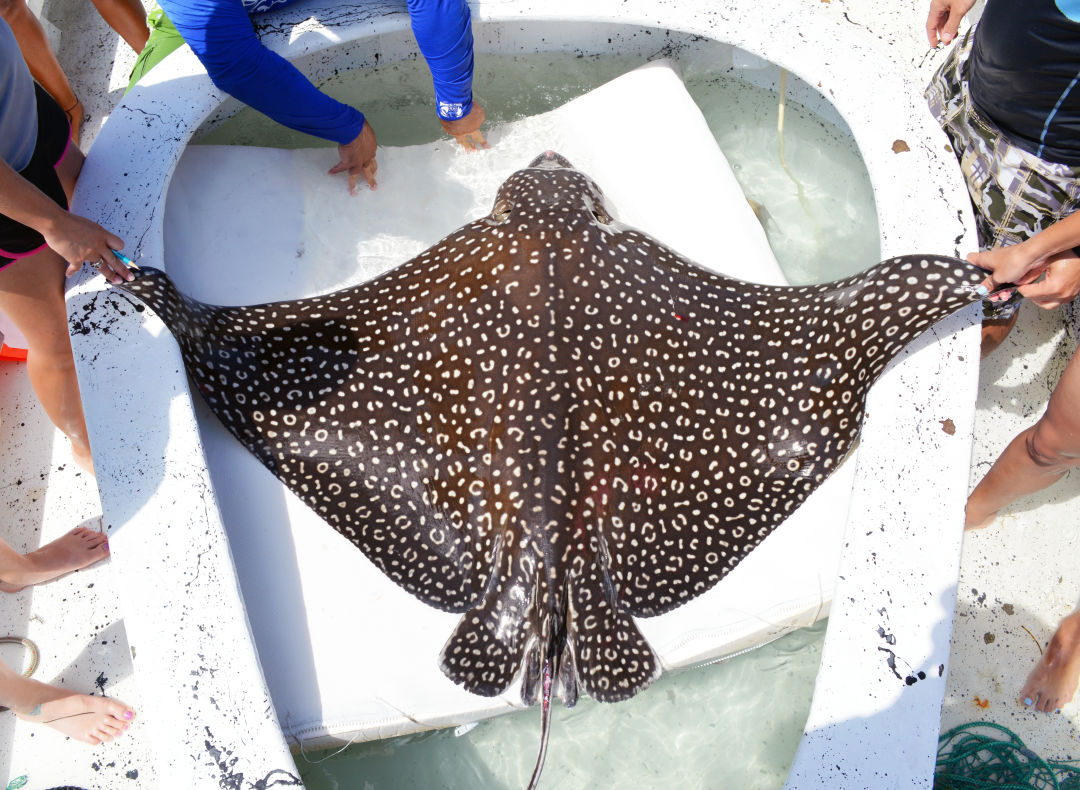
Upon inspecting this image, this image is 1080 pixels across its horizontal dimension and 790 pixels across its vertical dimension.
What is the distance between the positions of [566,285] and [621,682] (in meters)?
1.25

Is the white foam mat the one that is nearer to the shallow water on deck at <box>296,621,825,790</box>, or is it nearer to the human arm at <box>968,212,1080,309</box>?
the shallow water on deck at <box>296,621,825,790</box>

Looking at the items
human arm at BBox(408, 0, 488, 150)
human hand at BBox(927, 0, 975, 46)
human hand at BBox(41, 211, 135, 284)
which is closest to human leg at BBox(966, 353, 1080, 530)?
human hand at BBox(927, 0, 975, 46)

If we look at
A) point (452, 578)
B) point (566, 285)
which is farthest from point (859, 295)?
point (452, 578)

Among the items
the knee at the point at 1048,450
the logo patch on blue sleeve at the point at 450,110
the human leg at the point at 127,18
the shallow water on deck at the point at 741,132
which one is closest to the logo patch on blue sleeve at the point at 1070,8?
the shallow water on deck at the point at 741,132

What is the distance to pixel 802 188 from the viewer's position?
350 cm

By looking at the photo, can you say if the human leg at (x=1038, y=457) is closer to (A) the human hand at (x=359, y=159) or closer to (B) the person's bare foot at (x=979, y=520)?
(B) the person's bare foot at (x=979, y=520)

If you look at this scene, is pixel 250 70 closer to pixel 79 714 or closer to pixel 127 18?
pixel 127 18

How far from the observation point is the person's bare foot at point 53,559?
2.89 m

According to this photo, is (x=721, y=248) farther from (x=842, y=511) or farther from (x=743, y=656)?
(x=743, y=656)

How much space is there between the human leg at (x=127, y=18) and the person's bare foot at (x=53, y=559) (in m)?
2.73

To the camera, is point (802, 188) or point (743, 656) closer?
point (743, 656)

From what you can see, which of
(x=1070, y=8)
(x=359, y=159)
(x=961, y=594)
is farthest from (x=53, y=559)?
(x=1070, y=8)

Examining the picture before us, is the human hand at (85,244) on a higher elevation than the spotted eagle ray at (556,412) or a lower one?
higher

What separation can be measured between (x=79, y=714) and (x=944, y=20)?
178 inches
